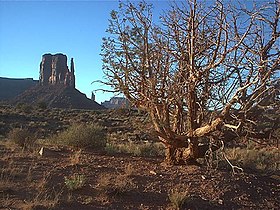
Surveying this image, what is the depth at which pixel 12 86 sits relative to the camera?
9250cm

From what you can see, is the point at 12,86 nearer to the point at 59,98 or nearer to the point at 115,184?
the point at 59,98

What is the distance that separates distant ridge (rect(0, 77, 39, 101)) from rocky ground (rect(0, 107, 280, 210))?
74327 mm

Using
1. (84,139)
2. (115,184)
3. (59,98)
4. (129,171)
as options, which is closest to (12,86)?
(59,98)

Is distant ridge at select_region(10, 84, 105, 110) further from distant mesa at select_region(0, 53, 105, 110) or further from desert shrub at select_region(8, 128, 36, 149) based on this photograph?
desert shrub at select_region(8, 128, 36, 149)

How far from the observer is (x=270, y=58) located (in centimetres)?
938

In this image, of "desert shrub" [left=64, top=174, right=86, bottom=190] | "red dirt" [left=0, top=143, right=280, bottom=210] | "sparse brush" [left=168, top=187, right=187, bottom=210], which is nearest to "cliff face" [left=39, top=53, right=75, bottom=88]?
"red dirt" [left=0, top=143, right=280, bottom=210]

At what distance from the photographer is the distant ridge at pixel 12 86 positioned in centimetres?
8468

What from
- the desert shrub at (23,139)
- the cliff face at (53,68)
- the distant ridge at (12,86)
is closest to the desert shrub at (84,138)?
the desert shrub at (23,139)

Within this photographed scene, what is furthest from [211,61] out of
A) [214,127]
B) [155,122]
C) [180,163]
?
[180,163]

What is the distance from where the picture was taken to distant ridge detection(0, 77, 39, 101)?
84.7 metres

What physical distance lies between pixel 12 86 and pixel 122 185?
89030mm

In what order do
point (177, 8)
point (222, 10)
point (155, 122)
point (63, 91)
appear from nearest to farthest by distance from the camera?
point (222, 10)
point (177, 8)
point (155, 122)
point (63, 91)

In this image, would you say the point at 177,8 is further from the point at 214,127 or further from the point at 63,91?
the point at 63,91

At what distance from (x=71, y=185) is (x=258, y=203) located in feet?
14.7
